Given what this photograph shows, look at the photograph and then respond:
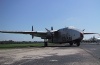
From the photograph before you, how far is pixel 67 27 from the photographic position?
54.5 m

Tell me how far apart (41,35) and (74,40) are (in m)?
9.53

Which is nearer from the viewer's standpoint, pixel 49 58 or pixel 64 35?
pixel 49 58

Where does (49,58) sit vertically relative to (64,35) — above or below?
below

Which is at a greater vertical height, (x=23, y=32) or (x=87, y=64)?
(x=23, y=32)

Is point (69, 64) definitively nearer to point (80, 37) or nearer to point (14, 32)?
point (80, 37)

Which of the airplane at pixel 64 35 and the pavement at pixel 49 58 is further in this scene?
the airplane at pixel 64 35

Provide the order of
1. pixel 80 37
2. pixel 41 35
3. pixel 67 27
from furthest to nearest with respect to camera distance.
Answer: pixel 41 35
pixel 67 27
pixel 80 37

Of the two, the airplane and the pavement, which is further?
the airplane

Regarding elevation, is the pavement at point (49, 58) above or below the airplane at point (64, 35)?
below

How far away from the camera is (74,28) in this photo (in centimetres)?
5312

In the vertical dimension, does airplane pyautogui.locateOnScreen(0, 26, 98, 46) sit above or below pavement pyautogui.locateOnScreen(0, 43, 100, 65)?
above

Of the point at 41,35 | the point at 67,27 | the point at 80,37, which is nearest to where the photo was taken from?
the point at 80,37

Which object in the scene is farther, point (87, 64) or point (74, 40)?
point (74, 40)

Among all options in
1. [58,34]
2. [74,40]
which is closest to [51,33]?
[58,34]
